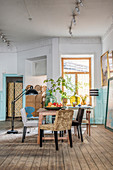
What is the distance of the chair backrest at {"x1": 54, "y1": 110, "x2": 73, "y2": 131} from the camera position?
568 centimetres

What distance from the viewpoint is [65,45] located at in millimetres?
10695

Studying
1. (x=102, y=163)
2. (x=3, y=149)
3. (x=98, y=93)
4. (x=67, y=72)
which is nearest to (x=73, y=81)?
(x=67, y=72)

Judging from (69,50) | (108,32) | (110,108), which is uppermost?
(108,32)

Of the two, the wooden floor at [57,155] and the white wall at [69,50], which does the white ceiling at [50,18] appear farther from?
→ the wooden floor at [57,155]

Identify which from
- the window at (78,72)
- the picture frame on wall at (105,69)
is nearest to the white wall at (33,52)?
the window at (78,72)

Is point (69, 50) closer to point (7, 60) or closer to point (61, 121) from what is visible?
point (7, 60)

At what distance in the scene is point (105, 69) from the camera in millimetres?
9625

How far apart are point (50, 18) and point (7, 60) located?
4.88m

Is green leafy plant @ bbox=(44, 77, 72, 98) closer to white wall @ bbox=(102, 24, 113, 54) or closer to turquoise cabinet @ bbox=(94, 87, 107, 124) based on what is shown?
turquoise cabinet @ bbox=(94, 87, 107, 124)

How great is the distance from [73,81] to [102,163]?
22.6ft

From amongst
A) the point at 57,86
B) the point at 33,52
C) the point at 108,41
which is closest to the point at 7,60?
the point at 33,52

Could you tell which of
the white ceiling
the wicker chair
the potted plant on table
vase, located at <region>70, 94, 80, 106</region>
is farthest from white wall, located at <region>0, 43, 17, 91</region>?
the wicker chair

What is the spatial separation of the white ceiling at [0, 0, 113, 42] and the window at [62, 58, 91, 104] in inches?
51.7

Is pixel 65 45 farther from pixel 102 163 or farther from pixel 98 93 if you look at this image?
pixel 102 163
